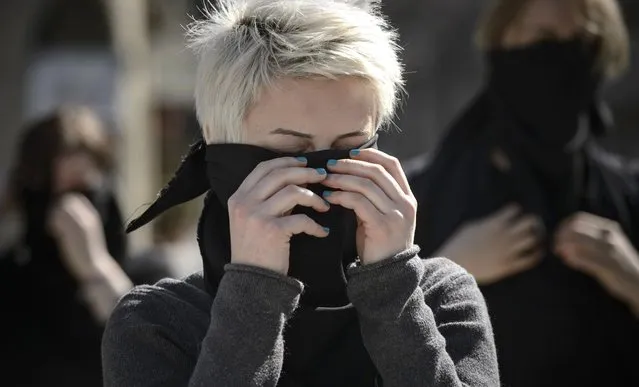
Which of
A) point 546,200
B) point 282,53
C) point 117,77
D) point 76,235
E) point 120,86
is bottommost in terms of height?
point 120,86

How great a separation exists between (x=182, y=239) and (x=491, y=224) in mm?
3575

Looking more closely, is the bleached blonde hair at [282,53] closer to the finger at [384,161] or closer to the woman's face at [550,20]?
the finger at [384,161]

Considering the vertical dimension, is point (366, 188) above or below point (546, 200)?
above

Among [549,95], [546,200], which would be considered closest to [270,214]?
[546,200]

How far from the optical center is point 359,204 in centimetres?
208

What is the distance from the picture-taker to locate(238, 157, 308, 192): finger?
2.07 metres

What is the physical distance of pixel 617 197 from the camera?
11.8 feet

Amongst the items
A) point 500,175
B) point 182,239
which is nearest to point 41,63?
point 182,239

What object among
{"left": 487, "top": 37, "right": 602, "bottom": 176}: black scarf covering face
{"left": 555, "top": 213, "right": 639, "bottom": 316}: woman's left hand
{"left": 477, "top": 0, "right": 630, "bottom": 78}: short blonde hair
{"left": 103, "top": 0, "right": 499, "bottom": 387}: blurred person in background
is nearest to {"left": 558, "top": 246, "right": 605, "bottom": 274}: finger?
{"left": 555, "top": 213, "right": 639, "bottom": 316}: woman's left hand

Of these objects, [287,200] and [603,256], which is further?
[603,256]

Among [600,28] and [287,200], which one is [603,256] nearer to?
[600,28]

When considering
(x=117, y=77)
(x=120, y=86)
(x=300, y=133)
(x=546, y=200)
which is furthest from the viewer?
(x=120, y=86)

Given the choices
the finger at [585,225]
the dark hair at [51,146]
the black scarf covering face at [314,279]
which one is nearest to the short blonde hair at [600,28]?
the finger at [585,225]

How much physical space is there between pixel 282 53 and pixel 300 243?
36cm
